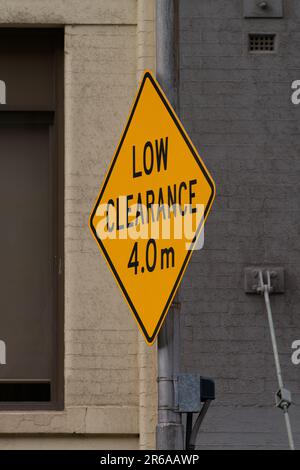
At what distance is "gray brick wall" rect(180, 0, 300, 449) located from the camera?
11383 millimetres

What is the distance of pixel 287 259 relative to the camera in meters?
11.7

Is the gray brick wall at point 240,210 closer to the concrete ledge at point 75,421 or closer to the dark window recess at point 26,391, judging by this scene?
the concrete ledge at point 75,421

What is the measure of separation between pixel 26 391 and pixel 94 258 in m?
1.41

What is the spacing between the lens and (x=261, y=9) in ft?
39.4

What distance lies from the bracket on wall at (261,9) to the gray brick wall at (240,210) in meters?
0.06

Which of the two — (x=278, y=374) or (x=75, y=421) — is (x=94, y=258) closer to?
(x=75, y=421)

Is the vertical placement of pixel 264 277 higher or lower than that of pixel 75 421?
higher

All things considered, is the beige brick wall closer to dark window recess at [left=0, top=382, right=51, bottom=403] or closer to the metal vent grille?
dark window recess at [left=0, top=382, right=51, bottom=403]

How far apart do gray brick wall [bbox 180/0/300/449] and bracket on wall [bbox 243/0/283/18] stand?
6cm

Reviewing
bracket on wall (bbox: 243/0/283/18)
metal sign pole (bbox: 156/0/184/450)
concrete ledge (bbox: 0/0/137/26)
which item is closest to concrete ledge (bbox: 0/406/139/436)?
concrete ledge (bbox: 0/0/137/26)

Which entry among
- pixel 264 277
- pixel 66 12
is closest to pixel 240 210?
pixel 264 277

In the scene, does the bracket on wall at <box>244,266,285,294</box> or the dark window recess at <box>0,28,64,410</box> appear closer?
the dark window recess at <box>0,28,64,410</box>

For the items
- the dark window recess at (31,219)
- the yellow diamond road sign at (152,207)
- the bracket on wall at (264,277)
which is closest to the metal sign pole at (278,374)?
the bracket on wall at (264,277)
